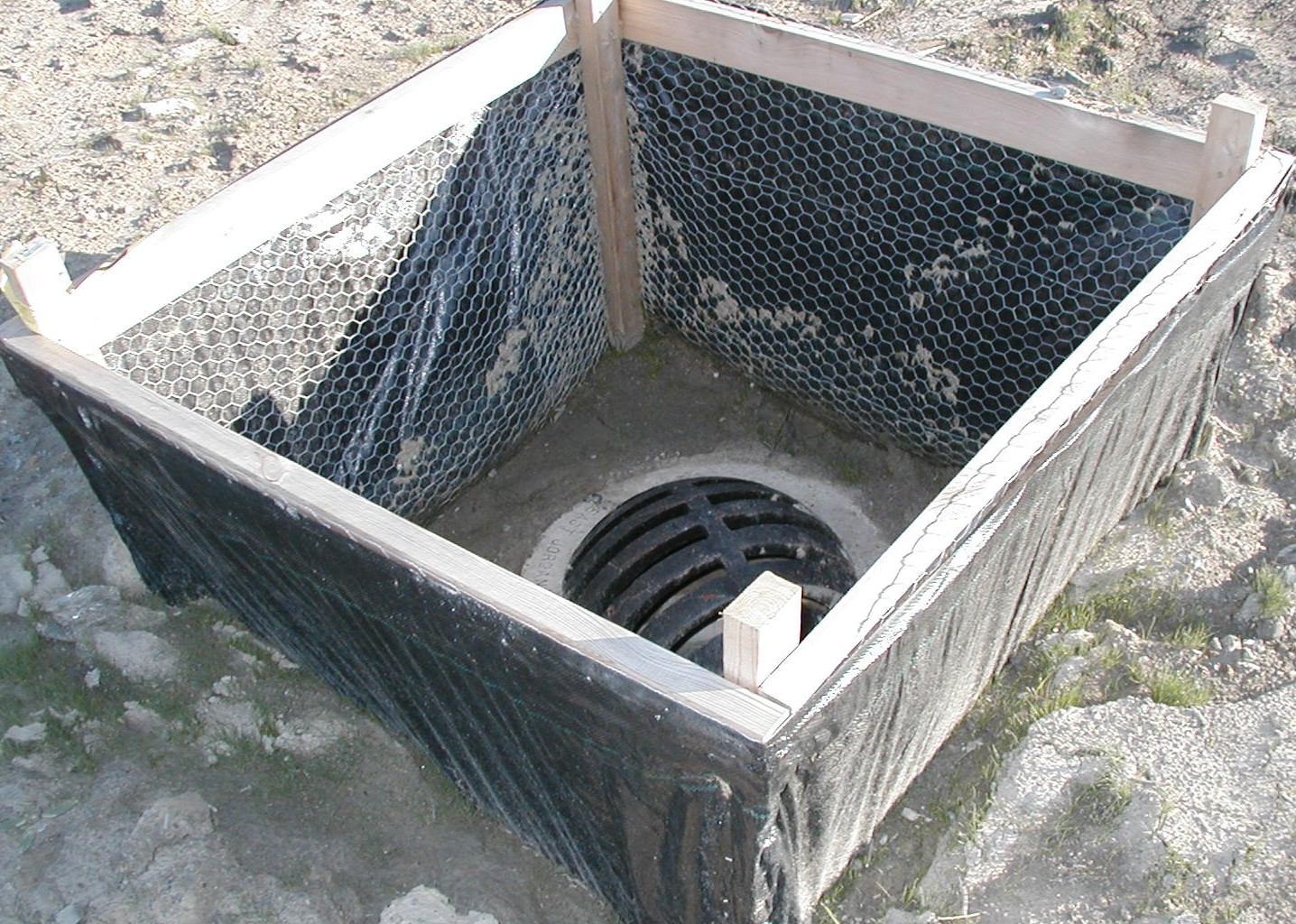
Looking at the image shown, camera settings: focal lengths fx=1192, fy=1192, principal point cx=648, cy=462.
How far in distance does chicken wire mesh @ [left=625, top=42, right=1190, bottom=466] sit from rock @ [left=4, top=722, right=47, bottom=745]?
2.02 m

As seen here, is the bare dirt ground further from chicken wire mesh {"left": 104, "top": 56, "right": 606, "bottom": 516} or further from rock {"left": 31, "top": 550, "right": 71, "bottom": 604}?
chicken wire mesh {"left": 104, "top": 56, "right": 606, "bottom": 516}

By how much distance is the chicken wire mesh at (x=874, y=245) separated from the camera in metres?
2.69

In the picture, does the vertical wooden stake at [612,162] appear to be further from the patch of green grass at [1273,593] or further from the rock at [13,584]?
the patch of green grass at [1273,593]

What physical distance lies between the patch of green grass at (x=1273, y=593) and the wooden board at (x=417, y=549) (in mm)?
1458

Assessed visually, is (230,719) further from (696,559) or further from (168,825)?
(696,559)

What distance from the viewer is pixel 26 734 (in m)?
2.56

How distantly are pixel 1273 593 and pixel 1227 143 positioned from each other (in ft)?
3.00

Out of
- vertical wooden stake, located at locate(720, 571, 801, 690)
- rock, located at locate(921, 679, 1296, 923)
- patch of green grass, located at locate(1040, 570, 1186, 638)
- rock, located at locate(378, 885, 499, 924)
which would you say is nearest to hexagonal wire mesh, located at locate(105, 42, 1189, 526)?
patch of green grass, located at locate(1040, 570, 1186, 638)

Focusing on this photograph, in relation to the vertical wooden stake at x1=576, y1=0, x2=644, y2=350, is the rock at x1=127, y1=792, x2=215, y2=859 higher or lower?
lower

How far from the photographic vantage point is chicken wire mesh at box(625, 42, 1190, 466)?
2.69 metres

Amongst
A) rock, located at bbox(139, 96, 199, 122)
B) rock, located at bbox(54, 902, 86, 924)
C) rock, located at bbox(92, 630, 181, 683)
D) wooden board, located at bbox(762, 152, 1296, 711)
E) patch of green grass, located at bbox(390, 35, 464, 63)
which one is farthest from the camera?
patch of green grass, located at bbox(390, 35, 464, 63)

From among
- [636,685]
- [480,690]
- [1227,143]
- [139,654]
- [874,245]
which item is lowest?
[139,654]

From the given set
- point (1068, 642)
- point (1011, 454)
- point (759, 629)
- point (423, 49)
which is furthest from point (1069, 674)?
point (423, 49)

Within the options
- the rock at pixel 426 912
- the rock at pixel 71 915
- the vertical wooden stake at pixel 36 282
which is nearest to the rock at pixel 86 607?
the rock at pixel 71 915
